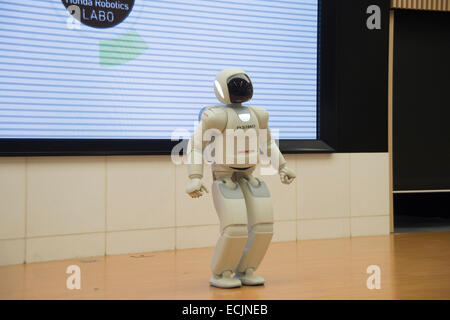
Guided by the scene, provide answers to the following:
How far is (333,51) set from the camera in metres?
5.41

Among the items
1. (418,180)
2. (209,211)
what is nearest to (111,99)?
(209,211)

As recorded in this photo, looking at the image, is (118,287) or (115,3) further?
(115,3)

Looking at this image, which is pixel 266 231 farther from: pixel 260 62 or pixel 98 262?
pixel 260 62

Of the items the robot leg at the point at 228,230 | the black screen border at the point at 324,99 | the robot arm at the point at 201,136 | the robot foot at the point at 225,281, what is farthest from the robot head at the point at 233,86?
the black screen border at the point at 324,99

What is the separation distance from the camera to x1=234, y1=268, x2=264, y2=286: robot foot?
325 cm

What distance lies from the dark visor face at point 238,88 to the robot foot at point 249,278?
1.03 meters

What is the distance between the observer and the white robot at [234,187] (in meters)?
3.12

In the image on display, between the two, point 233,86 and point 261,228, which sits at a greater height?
point 233,86

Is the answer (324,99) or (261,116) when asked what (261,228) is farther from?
(324,99)

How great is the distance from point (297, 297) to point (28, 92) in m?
2.63

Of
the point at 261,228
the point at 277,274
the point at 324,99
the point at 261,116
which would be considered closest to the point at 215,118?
the point at 261,116

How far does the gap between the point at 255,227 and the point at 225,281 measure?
359mm

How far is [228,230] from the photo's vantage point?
308 cm

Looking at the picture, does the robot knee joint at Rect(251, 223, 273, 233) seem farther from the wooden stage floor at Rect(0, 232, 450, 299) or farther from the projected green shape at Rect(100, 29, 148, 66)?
the projected green shape at Rect(100, 29, 148, 66)
